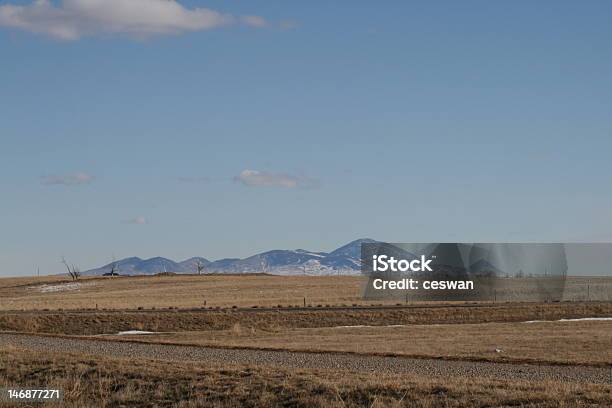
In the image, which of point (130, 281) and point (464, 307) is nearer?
point (464, 307)

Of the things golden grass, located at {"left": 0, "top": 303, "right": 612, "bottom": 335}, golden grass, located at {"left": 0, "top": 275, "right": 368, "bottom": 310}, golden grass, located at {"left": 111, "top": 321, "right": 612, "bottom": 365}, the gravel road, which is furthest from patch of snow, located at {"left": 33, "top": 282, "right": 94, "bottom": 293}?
the gravel road

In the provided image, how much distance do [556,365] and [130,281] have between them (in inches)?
4254

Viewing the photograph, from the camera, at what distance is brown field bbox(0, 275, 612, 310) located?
271 ft

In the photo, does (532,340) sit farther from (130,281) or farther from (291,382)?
(130,281)

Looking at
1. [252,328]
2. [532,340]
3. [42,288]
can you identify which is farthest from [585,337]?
[42,288]

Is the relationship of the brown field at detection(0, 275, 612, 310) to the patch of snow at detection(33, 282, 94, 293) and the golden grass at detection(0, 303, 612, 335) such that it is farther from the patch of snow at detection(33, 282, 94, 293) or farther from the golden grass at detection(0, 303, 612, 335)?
the golden grass at detection(0, 303, 612, 335)

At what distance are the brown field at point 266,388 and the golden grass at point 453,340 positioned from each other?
413 inches

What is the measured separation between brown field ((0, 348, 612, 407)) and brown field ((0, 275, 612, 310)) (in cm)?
5473

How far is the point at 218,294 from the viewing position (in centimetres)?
9994

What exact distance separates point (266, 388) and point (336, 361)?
981cm

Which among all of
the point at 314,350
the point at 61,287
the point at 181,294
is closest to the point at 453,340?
the point at 314,350

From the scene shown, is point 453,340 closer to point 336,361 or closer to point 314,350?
point 314,350

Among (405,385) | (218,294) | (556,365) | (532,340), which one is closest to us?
(405,385)

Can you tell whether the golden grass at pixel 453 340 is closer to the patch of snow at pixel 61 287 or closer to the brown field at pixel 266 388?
the brown field at pixel 266 388
